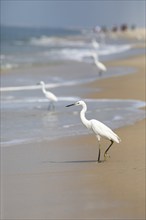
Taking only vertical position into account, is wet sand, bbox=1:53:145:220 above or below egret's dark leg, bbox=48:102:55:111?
above

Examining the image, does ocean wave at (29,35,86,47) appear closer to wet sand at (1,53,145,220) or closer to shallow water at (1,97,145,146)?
shallow water at (1,97,145,146)

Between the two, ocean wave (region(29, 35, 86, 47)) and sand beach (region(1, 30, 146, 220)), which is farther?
ocean wave (region(29, 35, 86, 47))

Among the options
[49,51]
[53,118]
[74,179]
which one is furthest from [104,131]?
[49,51]

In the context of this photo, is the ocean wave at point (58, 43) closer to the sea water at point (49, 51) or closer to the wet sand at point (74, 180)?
the sea water at point (49, 51)

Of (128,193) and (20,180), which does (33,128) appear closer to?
(20,180)

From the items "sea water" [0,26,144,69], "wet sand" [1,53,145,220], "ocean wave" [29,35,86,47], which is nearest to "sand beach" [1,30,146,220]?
"wet sand" [1,53,145,220]

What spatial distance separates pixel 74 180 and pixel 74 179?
4 cm

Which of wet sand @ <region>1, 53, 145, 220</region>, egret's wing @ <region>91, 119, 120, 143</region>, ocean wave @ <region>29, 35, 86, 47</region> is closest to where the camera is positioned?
wet sand @ <region>1, 53, 145, 220</region>

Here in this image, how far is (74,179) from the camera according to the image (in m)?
5.80

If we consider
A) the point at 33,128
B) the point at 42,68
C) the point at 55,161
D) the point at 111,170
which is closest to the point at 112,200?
the point at 111,170

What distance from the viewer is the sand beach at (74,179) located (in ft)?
16.0

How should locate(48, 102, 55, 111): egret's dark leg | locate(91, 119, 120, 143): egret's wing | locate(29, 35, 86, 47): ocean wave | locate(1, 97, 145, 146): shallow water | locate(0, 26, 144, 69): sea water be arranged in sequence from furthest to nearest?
locate(29, 35, 86, 47): ocean wave
locate(0, 26, 144, 69): sea water
locate(48, 102, 55, 111): egret's dark leg
locate(1, 97, 145, 146): shallow water
locate(91, 119, 120, 143): egret's wing

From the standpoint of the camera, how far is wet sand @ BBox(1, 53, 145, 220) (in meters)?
4.87

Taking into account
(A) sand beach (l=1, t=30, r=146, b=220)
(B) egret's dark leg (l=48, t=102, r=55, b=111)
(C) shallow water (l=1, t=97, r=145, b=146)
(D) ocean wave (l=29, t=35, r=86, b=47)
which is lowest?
(D) ocean wave (l=29, t=35, r=86, b=47)
